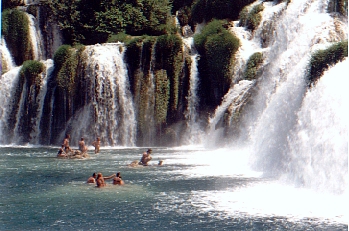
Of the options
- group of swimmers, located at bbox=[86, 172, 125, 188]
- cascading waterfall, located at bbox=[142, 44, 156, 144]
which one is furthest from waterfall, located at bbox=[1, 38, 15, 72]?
group of swimmers, located at bbox=[86, 172, 125, 188]

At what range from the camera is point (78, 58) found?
33.5 m

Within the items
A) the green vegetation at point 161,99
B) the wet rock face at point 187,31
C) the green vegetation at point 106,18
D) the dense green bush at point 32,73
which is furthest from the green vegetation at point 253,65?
the dense green bush at point 32,73

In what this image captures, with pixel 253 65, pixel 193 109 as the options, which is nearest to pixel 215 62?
pixel 253 65

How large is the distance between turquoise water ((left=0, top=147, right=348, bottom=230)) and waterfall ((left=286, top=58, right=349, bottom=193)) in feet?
3.62

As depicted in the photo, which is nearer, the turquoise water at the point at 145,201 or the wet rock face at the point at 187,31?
the turquoise water at the point at 145,201

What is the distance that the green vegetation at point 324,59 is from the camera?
17281 mm

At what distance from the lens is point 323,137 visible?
14164mm

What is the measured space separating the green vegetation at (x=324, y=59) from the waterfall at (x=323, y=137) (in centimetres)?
107

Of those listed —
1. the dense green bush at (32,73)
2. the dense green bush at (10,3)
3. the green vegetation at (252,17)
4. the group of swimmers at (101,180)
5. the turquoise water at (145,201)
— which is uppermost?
the dense green bush at (10,3)

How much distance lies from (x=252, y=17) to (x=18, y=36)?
627 inches

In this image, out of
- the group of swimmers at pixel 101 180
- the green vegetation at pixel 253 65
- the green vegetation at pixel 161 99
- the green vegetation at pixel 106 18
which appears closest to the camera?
the group of swimmers at pixel 101 180

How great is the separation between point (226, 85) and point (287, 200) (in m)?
19.5

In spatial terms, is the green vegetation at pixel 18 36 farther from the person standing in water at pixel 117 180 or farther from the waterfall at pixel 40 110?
the person standing in water at pixel 117 180

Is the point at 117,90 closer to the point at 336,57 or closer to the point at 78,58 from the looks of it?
the point at 78,58
